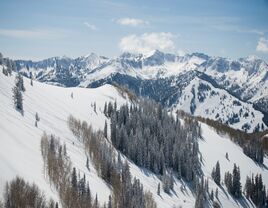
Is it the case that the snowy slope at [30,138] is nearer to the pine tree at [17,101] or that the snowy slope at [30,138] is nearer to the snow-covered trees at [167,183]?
the pine tree at [17,101]

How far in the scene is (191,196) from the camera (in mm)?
191500

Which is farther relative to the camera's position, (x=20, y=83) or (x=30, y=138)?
(x=20, y=83)

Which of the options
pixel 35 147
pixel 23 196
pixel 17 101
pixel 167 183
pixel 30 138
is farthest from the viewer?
pixel 167 183

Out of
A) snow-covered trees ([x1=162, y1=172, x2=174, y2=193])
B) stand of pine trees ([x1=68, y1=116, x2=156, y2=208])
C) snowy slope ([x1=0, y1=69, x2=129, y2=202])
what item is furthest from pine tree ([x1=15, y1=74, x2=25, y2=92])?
snow-covered trees ([x1=162, y1=172, x2=174, y2=193])

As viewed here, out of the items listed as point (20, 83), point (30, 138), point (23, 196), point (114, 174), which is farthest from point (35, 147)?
point (20, 83)

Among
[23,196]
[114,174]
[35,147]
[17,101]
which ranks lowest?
[114,174]

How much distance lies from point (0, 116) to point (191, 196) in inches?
4356

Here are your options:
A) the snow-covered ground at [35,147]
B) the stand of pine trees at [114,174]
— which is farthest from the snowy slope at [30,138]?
the stand of pine trees at [114,174]

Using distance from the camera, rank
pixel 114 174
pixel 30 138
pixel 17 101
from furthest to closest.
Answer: pixel 17 101 < pixel 114 174 < pixel 30 138

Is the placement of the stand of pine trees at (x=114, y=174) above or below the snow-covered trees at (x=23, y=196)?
below

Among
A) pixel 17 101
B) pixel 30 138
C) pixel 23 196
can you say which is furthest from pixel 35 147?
pixel 17 101

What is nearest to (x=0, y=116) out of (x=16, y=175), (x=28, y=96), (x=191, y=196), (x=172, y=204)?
(x=16, y=175)

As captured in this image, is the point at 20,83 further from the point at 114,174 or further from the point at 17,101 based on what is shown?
the point at 114,174

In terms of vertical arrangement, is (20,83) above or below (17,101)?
above
